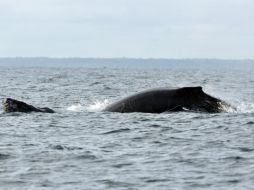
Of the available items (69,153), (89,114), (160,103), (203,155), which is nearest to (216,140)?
(203,155)

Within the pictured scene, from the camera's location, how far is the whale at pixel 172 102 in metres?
22.9

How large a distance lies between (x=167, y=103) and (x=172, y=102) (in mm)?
204

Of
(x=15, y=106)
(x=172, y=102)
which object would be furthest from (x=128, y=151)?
(x=15, y=106)

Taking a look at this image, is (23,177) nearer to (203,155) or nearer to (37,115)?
(203,155)

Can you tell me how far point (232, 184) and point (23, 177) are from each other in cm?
403

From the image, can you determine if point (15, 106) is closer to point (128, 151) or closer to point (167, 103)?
point (167, 103)

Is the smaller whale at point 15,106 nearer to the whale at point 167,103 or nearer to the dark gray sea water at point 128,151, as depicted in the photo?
the whale at point 167,103

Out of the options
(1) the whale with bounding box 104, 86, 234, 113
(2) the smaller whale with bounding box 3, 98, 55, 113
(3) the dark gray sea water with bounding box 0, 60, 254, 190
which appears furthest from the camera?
(2) the smaller whale with bounding box 3, 98, 55, 113

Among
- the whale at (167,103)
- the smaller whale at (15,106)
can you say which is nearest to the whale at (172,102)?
the whale at (167,103)

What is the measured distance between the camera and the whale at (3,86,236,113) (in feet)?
75.4

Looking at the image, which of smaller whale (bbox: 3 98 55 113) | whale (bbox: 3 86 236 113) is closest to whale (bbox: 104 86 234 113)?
whale (bbox: 3 86 236 113)

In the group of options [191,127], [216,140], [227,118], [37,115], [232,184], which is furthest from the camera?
[37,115]

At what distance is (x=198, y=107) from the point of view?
76.2 feet

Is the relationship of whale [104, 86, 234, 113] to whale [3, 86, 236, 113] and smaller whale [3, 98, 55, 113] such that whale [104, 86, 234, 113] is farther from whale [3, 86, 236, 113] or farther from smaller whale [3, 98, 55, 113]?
smaller whale [3, 98, 55, 113]
